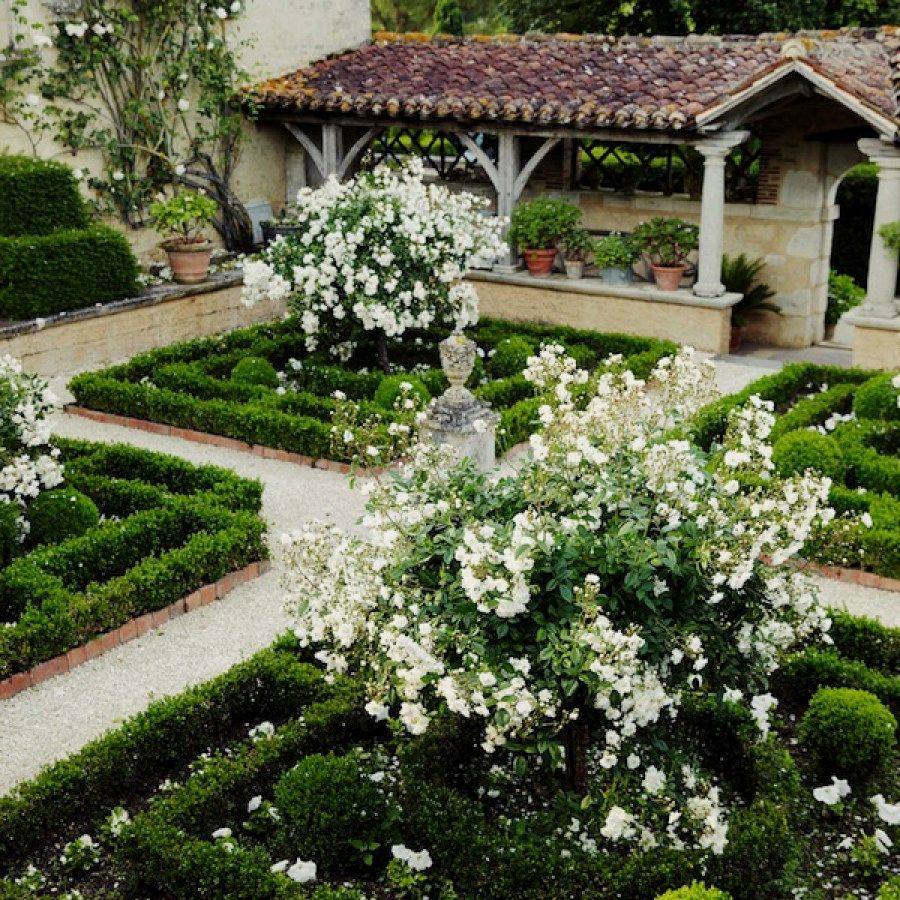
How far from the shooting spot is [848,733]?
256 inches

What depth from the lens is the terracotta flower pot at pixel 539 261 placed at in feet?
51.1

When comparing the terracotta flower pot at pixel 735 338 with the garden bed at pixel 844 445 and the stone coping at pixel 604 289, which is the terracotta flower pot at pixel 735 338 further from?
the garden bed at pixel 844 445

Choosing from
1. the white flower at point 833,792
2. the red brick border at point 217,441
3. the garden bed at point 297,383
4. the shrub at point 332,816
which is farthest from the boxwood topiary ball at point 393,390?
the white flower at point 833,792

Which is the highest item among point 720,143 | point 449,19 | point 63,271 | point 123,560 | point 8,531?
point 449,19

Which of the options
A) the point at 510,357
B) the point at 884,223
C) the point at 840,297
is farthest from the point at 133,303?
the point at 840,297

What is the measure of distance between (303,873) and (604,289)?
10.3 m

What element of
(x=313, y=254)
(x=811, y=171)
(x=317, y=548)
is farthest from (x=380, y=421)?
(x=811, y=171)

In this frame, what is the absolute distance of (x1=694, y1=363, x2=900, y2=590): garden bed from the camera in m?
8.93

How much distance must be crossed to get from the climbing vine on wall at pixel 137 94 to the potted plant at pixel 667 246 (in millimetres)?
5556

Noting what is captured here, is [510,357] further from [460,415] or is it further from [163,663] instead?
[163,663]

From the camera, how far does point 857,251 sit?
19.6 metres

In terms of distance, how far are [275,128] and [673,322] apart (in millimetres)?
6528

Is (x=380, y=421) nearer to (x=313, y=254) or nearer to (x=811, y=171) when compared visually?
(x=313, y=254)

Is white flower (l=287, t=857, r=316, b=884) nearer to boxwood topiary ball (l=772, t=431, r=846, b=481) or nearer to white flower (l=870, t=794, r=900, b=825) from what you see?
white flower (l=870, t=794, r=900, b=825)
